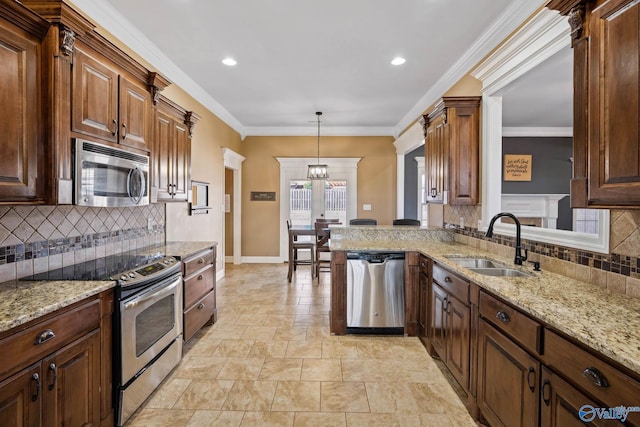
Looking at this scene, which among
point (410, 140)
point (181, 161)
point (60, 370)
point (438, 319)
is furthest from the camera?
point (410, 140)

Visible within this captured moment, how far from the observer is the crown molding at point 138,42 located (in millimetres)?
2490

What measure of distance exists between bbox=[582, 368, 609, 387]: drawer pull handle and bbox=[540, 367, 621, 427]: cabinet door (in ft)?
0.24

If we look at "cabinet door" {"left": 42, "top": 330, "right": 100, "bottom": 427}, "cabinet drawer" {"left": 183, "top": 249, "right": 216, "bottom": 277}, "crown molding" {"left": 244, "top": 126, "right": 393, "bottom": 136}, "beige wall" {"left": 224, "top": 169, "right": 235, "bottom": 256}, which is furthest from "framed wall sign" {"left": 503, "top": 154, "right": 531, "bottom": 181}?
"cabinet door" {"left": 42, "top": 330, "right": 100, "bottom": 427}

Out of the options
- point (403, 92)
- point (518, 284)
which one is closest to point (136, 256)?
point (518, 284)

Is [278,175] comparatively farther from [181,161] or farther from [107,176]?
[107,176]

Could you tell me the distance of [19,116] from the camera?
5.08ft

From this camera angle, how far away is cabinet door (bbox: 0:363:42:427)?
1.18 metres

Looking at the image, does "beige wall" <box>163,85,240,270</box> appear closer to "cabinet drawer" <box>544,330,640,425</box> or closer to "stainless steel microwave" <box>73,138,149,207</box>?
"stainless steel microwave" <box>73,138,149,207</box>

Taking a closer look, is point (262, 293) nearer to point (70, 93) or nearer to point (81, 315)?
point (81, 315)

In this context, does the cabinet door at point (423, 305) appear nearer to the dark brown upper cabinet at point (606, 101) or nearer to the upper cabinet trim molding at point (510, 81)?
the upper cabinet trim molding at point (510, 81)

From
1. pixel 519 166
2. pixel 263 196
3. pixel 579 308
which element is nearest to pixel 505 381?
pixel 579 308

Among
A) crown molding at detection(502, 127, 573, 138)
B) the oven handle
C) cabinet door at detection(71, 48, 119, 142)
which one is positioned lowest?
the oven handle

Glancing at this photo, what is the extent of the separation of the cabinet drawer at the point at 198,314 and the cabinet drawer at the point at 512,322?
7.71 feet
